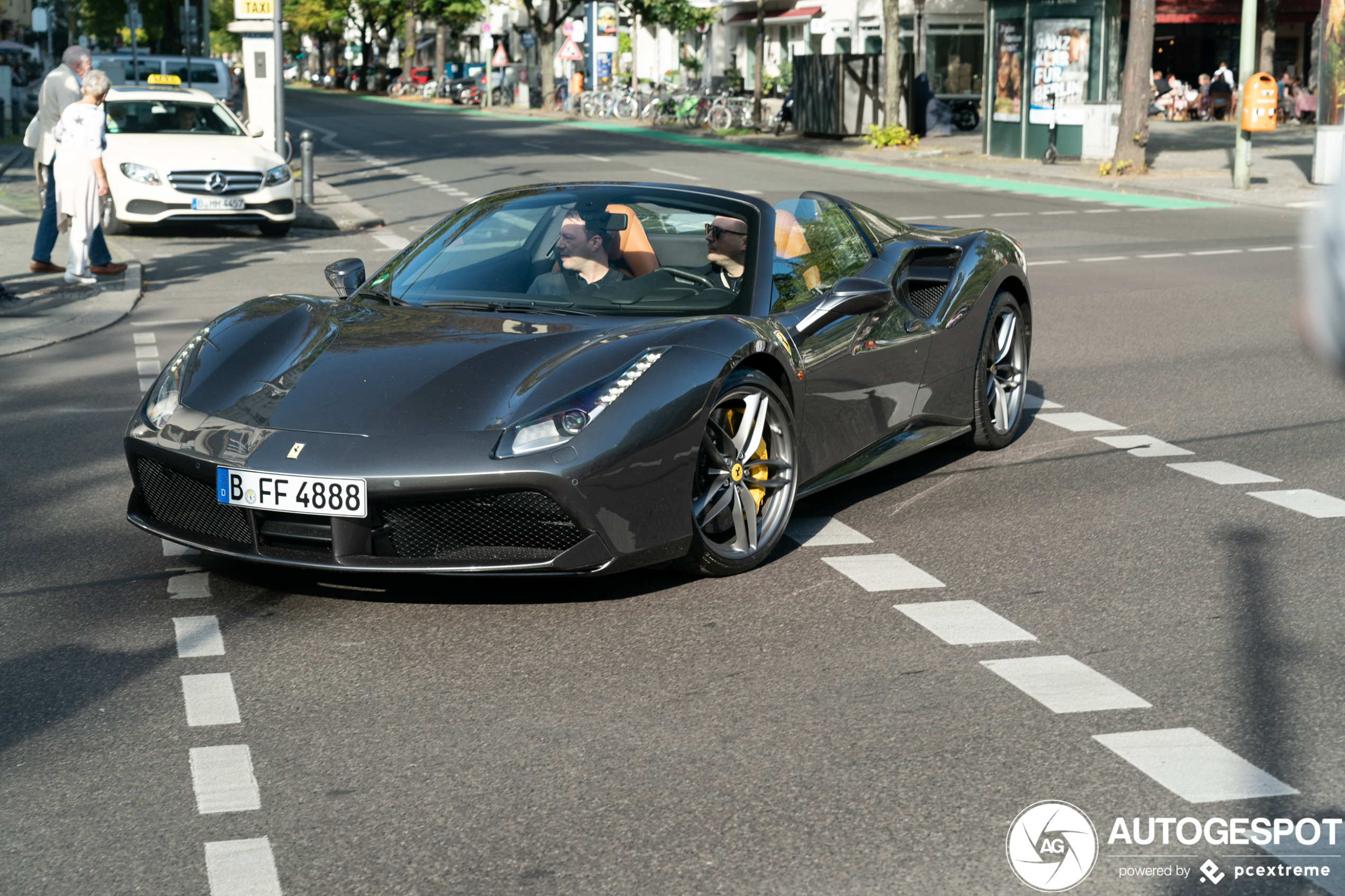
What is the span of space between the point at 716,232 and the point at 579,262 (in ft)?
1.66

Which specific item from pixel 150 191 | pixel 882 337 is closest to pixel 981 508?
pixel 882 337

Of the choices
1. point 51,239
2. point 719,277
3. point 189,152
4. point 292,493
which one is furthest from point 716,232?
point 189,152

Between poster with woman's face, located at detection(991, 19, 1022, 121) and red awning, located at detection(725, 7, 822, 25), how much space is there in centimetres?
2405

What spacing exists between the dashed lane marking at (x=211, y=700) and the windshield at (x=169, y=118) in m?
14.4

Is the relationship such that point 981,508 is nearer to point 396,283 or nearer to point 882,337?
point 882,337

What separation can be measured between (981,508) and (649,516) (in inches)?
75.6

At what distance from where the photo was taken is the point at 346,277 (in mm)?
6137

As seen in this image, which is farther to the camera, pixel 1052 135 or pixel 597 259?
pixel 1052 135

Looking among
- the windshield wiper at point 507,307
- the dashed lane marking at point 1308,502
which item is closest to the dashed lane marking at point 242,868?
the windshield wiper at point 507,307

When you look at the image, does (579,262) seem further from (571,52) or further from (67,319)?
(571,52)

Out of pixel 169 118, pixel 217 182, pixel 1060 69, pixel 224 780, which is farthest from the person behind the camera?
pixel 1060 69

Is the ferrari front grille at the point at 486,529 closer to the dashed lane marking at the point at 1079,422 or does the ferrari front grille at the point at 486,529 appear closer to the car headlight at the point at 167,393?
the car headlight at the point at 167,393

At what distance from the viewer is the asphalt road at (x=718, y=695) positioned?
3.28 meters

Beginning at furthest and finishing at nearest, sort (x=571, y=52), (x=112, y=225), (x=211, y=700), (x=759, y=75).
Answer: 1. (x=571, y=52)
2. (x=759, y=75)
3. (x=112, y=225)
4. (x=211, y=700)
